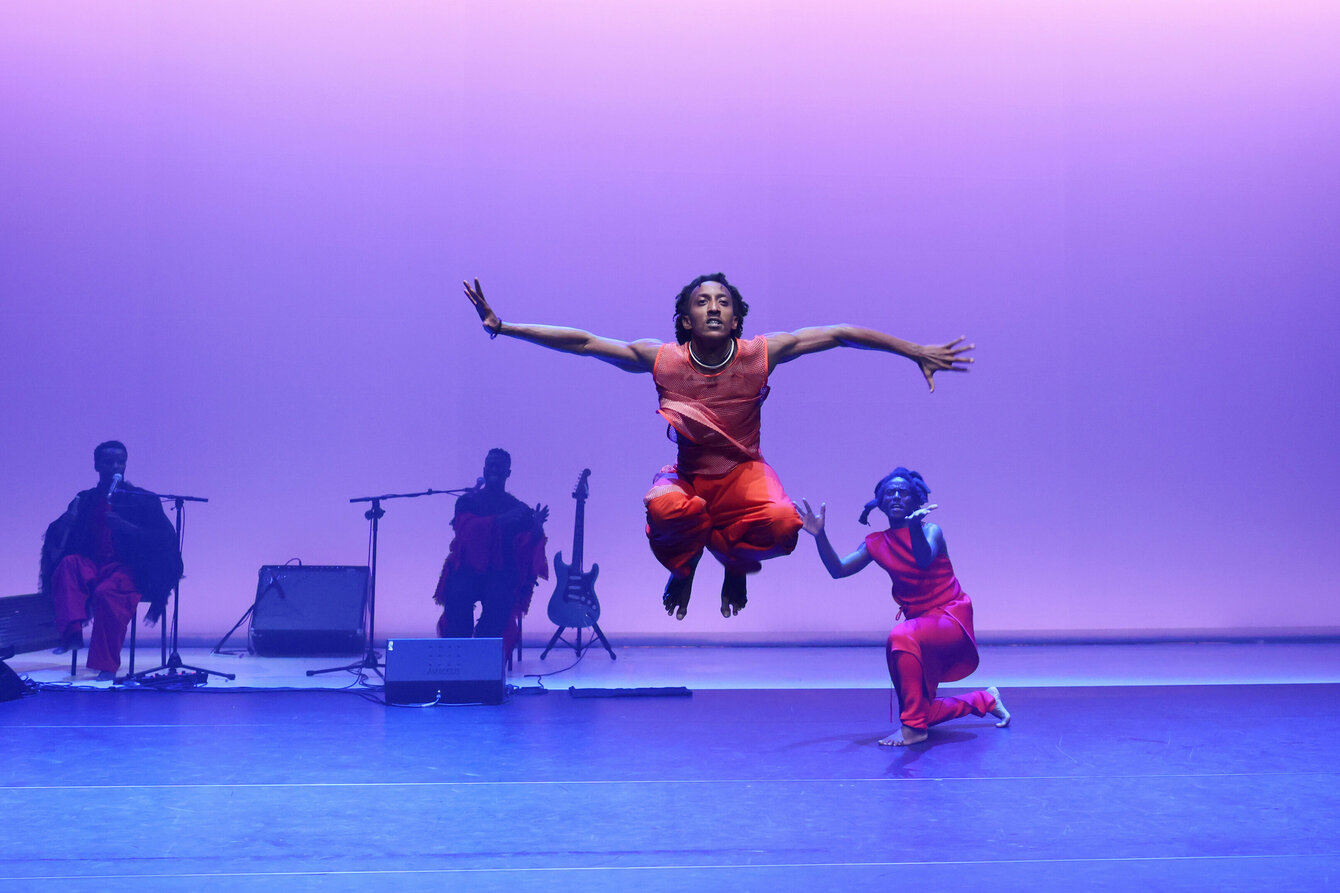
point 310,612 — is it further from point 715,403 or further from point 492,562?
point 715,403

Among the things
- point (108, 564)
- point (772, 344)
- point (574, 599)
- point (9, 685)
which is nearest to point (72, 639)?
point (108, 564)

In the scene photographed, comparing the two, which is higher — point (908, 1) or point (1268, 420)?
point (908, 1)

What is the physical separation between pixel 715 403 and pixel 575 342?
0.46m

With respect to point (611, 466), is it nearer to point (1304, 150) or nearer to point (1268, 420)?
point (1268, 420)

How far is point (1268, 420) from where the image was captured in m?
9.03

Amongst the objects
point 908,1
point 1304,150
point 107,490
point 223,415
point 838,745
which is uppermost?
point 908,1

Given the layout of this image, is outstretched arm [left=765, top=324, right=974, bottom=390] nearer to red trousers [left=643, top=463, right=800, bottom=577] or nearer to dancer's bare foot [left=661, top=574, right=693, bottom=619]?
red trousers [left=643, top=463, right=800, bottom=577]

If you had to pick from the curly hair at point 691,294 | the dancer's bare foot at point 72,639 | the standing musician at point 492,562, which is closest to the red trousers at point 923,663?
the curly hair at point 691,294

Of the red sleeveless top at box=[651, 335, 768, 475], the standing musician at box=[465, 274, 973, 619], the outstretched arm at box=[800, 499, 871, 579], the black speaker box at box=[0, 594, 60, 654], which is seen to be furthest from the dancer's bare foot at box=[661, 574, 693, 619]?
the black speaker box at box=[0, 594, 60, 654]

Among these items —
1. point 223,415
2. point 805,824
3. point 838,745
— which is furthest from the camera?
point 223,415

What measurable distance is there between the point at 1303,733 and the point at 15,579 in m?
8.50

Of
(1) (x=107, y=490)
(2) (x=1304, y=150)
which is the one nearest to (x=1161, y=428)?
(2) (x=1304, y=150)

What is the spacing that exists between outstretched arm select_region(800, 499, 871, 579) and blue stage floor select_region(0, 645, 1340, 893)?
86 centimetres

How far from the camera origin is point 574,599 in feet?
26.3
